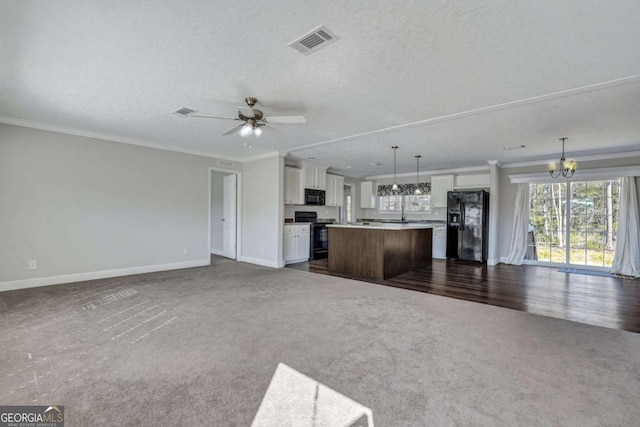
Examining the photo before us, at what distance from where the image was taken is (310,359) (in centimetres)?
229

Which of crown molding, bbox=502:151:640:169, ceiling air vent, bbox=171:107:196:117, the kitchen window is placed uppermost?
ceiling air vent, bbox=171:107:196:117

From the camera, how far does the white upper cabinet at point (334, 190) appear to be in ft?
26.2

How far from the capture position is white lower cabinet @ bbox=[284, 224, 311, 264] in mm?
6554

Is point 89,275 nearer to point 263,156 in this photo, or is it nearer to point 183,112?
point 183,112

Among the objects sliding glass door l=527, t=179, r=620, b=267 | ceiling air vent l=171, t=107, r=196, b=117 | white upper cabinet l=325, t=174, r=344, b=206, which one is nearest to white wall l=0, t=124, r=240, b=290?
ceiling air vent l=171, t=107, r=196, b=117

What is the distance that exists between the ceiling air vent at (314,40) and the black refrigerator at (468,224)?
6303 mm

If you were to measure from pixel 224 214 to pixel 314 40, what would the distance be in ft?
19.9

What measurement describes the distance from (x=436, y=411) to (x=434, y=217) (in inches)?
289

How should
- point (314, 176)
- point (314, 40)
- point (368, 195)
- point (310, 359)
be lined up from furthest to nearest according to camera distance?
point (368, 195) < point (314, 176) < point (310, 359) < point (314, 40)

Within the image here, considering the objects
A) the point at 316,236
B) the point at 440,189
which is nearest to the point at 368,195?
the point at 440,189

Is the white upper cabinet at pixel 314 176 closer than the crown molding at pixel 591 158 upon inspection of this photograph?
No

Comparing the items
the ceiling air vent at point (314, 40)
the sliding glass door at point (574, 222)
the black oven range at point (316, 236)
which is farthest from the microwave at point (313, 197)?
the sliding glass door at point (574, 222)

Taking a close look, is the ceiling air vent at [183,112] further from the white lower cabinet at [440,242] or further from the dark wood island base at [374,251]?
the white lower cabinet at [440,242]

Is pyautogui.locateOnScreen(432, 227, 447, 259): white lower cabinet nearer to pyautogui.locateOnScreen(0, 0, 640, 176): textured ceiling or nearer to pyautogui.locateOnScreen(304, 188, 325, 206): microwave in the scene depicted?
pyautogui.locateOnScreen(304, 188, 325, 206): microwave
